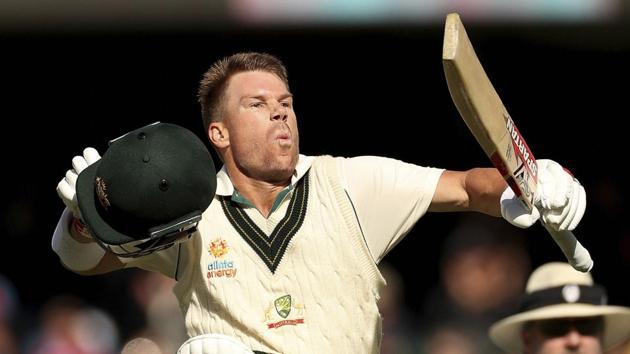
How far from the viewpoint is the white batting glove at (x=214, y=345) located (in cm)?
376

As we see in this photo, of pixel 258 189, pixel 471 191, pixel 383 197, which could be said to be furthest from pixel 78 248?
pixel 471 191

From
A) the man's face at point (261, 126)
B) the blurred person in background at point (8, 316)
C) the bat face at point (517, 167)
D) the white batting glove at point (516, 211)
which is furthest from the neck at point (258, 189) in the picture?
the blurred person in background at point (8, 316)

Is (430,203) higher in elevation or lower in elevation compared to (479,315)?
higher

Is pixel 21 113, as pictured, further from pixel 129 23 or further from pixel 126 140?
pixel 126 140

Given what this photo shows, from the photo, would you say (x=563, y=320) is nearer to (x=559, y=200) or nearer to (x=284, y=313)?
(x=284, y=313)

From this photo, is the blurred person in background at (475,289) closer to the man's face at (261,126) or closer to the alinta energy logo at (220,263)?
the man's face at (261,126)

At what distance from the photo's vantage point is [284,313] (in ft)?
13.0

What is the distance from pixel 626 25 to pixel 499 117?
3477 millimetres

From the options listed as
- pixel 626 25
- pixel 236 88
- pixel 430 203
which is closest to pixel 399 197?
pixel 430 203

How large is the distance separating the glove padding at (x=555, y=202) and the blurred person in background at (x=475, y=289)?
2364 millimetres

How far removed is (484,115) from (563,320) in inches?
60.0

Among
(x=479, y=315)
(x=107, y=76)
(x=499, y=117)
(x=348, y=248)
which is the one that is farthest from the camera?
(x=107, y=76)

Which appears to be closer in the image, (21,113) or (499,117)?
(499,117)

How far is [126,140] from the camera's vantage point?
375 centimetres
